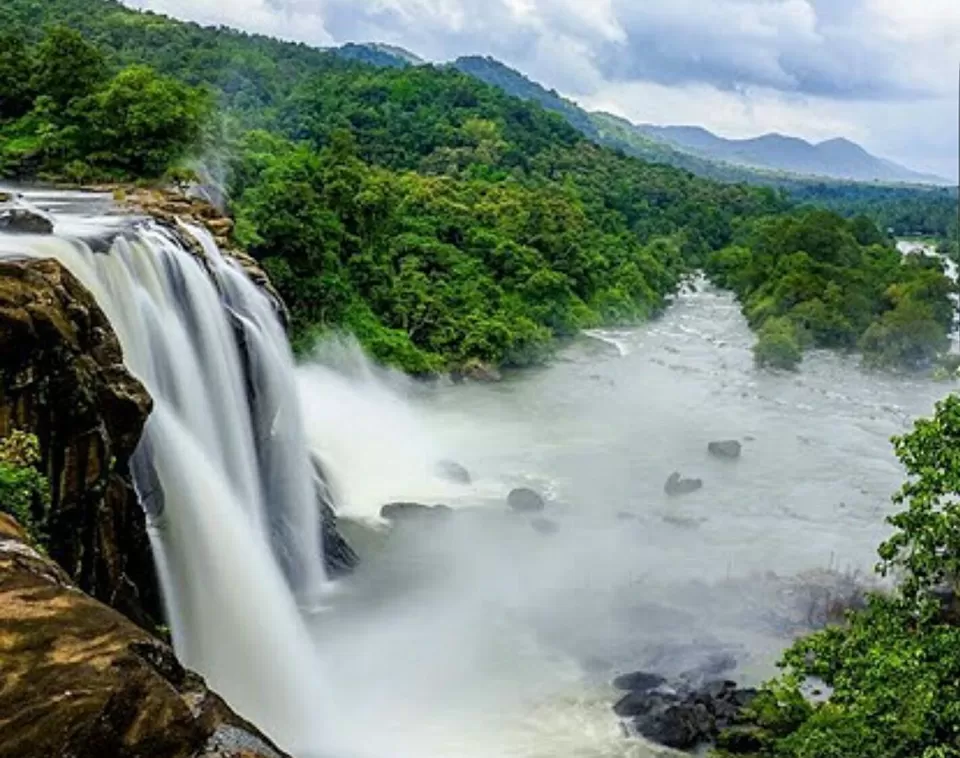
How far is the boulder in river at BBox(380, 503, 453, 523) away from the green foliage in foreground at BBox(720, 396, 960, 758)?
11.2 metres

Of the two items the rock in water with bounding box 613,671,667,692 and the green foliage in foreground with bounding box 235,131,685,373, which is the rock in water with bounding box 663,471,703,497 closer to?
the rock in water with bounding box 613,671,667,692

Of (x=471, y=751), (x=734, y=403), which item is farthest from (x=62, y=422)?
(x=734, y=403)

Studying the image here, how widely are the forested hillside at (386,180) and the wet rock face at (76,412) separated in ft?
48.5

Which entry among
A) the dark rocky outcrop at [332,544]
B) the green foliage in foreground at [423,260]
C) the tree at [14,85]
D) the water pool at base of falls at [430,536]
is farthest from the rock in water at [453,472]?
the tree at [14,85]

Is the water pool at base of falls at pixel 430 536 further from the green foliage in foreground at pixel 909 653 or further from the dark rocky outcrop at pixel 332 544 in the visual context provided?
the green foliage in foreground at pixel 909 653

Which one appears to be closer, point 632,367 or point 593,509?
point 593,509

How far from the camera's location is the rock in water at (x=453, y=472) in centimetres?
2455

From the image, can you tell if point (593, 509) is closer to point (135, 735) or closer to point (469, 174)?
point (135, 735)

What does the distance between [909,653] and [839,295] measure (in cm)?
4136

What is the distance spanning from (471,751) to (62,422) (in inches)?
263

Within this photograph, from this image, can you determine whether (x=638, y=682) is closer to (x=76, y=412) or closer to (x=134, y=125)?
(x=76, y=412)

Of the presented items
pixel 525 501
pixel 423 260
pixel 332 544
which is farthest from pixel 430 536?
pixel 423 260

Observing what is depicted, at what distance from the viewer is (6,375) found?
962 centimetres

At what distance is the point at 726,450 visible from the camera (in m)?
28.5
